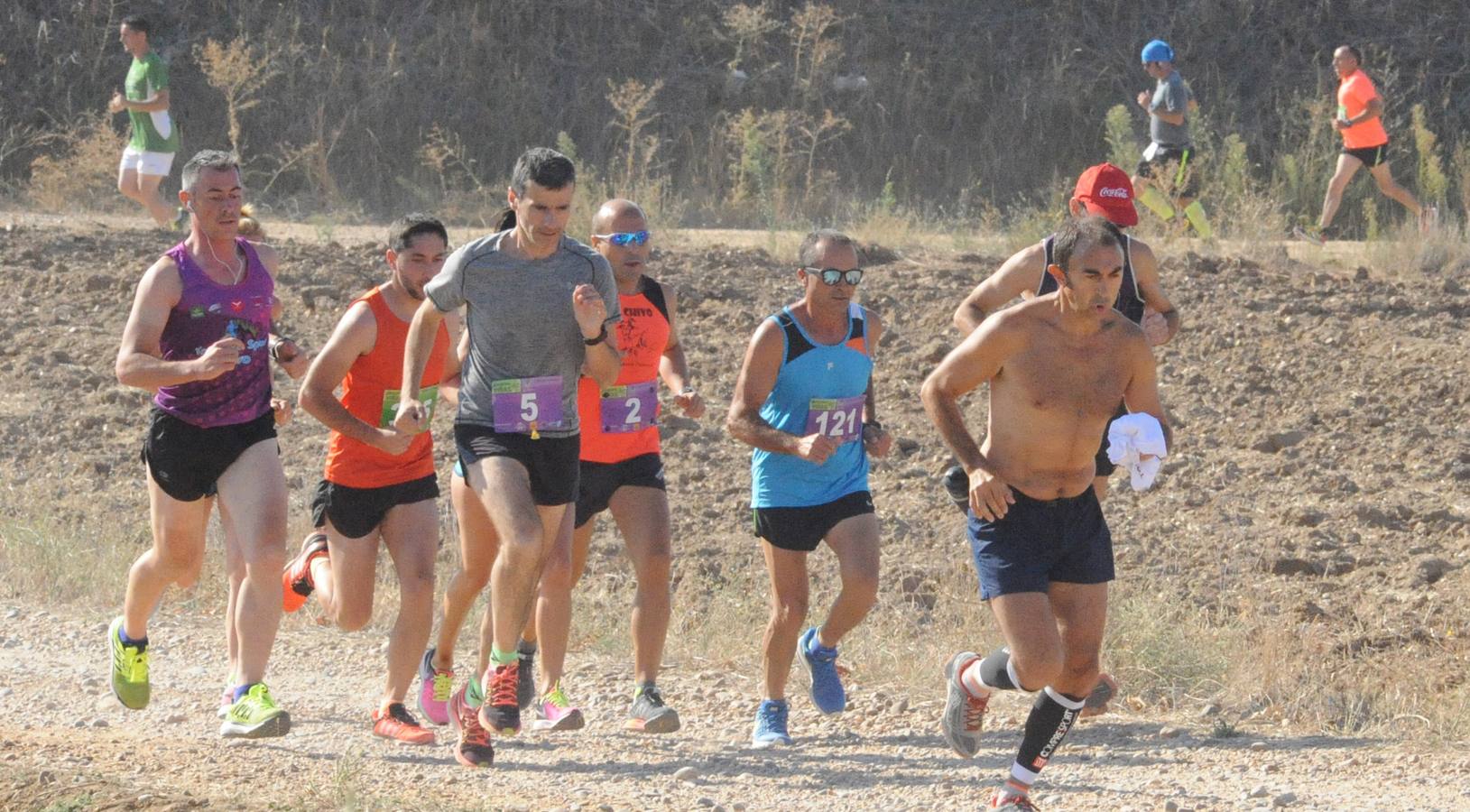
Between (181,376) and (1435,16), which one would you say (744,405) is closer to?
(181,376)

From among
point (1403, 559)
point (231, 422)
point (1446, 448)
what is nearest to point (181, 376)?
point (231, 422)

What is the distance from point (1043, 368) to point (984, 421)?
5.55m

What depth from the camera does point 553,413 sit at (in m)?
5.87

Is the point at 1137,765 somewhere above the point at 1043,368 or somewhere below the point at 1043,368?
below

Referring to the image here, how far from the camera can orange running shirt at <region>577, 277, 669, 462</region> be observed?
6617 mm

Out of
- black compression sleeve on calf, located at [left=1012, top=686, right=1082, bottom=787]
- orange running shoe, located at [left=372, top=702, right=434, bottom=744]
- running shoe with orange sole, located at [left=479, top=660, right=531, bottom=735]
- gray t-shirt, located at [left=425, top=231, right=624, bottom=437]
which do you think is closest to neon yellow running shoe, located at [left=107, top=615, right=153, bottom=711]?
orange running shoe, located at [left=372, top=702, right=434, bottom=744]

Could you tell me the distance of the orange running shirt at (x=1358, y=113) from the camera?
1480 centimetres

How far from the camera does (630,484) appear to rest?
21.9ft

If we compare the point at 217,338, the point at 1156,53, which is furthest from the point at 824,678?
the point at 1156,53

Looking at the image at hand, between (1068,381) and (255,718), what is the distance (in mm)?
2825

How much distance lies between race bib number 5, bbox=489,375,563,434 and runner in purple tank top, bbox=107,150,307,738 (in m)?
0.85

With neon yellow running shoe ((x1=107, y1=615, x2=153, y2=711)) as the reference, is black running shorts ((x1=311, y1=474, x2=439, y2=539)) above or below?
above

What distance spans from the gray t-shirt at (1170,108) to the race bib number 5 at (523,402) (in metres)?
9.87

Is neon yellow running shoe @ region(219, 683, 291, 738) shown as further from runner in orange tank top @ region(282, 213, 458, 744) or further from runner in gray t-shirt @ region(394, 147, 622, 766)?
runner in gray t-shirt @ region(394, 147, 622, 766)
